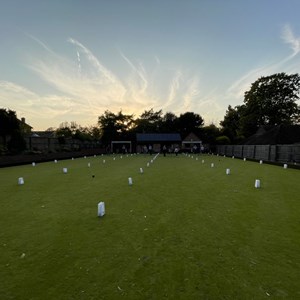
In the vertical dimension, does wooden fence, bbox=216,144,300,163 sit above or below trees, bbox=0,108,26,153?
below

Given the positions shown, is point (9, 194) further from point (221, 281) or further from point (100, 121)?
point (100, 121)

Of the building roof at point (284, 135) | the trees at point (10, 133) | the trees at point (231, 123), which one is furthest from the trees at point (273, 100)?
the trees at point (10, 133)

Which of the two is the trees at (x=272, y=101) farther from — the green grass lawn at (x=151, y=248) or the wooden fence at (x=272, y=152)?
the green grass lawn at (x=151, y=248)

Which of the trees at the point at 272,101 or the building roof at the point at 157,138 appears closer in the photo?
the trees at the point at 272,101

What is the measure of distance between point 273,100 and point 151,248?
50.5m

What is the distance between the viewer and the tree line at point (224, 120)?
29389 millimetres

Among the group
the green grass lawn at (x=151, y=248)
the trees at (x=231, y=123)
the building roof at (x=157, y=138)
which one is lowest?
the green grass lawn at (x=151, y=248)

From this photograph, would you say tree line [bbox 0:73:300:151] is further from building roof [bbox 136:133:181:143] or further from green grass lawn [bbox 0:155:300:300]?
green grass lawn [bbox 0:155:300:300]

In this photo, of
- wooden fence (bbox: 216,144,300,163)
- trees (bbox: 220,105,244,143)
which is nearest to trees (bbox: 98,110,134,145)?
trees (bbox: 220,105,244,143)

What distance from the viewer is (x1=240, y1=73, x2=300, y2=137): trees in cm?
4869

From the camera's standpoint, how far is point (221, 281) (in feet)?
11.7

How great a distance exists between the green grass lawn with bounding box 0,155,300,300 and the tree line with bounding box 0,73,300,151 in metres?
24.4

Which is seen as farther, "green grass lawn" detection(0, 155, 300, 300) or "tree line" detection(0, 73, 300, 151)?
"tree line" detection(0, 73, 300, 151)

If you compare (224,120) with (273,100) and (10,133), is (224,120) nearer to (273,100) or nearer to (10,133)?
(273,100)
